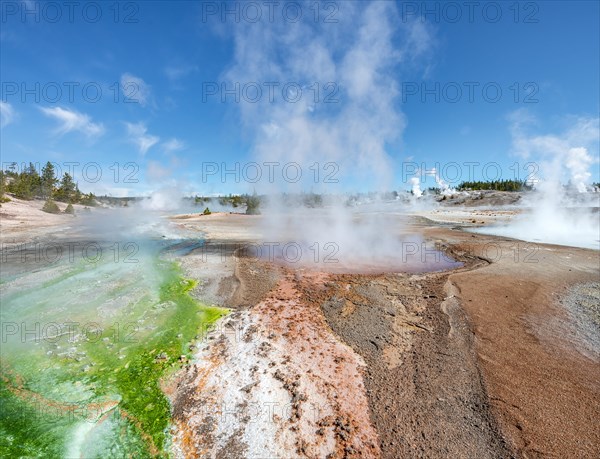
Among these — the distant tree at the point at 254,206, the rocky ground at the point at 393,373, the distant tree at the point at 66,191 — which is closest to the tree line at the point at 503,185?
the distant tree at the point at 254,206

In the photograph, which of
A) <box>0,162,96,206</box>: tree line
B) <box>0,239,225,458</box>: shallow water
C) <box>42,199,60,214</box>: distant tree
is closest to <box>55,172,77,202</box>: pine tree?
<box>0,162,96,206</box>: tree line

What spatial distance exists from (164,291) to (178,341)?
12.6 ft

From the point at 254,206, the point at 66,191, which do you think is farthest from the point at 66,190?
the point at 254,206

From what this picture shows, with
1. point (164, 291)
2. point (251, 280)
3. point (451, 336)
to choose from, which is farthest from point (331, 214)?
point (451, 336)

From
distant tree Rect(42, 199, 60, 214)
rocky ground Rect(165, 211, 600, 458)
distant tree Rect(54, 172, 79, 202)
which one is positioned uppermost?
distant tree Rect(54, 172, 79, 202)

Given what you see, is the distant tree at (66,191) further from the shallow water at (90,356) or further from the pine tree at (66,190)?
the shallow water at (90,356)

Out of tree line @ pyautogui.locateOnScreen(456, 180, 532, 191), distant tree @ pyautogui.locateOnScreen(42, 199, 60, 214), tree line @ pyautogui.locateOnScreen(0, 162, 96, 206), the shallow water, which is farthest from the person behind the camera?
tree line @ pyautogui.locateOnScreen(456, 180, 532, 191)

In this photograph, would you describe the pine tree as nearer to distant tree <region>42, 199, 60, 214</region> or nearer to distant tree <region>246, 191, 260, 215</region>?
distant tree <region>42, 199, 60, 214</region>

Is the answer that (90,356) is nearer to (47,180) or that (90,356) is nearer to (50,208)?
(50,208)

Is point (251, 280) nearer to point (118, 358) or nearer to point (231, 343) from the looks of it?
point (231, 343)

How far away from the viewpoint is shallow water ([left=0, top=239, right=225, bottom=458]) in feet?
13.4

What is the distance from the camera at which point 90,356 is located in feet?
19.6

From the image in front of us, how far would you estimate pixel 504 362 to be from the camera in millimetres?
5613

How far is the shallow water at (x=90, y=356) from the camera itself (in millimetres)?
4070
